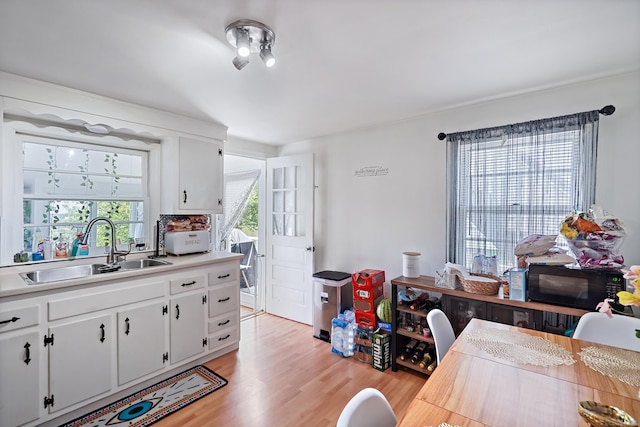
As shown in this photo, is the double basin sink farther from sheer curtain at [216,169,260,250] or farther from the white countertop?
sheer curtain at [216,169,260,250]

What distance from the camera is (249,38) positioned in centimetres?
147

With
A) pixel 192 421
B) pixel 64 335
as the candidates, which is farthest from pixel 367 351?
pixel 64 335

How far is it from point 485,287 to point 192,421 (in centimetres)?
225

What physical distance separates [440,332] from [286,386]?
138 cm

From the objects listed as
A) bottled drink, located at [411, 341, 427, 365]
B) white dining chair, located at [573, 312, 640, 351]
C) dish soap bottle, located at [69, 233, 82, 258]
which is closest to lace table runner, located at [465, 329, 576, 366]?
white dining chair, located at [573, 312, 640, 351]

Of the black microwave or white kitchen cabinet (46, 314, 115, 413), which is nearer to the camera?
the black microwave

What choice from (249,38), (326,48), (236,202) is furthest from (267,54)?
(236,202)

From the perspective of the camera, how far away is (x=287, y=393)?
227 cm

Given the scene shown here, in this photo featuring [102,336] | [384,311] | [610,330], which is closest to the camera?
[610,330]

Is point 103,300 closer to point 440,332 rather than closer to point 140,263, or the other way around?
point 140,263

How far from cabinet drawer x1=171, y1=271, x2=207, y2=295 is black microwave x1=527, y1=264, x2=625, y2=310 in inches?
102

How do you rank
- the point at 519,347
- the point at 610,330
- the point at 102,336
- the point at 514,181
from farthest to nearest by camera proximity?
the point at 514,181, the point at 102,336, the point at 610,330, the point at 519,347

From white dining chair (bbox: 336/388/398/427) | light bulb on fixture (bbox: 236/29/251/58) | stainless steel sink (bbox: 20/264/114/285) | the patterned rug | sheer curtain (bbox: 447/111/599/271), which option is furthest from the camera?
stainless steel sink (bbox: 20/264/114/285)

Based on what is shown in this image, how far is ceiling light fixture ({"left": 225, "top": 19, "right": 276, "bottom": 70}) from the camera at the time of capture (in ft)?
4.63
